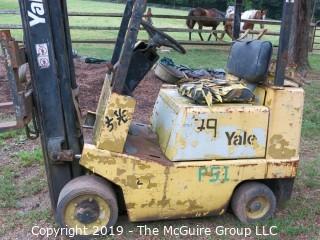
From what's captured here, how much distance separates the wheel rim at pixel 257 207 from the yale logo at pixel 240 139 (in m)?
0.55

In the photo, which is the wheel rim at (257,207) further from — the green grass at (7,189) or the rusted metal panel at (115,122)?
the green grass at (7,189)

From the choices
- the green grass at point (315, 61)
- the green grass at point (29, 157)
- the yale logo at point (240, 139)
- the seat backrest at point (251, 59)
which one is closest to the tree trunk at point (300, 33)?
the green grass at point (315, 61)

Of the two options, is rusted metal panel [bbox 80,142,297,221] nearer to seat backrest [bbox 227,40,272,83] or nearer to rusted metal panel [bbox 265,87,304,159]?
rusted metal panel [bbox 265,87,304,159]

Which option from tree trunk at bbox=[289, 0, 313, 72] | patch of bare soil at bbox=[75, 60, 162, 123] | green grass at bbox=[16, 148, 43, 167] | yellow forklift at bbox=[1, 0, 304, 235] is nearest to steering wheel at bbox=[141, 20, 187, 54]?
yellow forklift at bbox=[1, 0, 304, 235]

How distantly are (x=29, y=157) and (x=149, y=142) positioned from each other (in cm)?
213

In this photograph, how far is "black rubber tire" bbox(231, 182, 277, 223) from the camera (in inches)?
162

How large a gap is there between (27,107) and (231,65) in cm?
192

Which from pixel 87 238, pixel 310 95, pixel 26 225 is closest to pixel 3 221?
pixel 26 225

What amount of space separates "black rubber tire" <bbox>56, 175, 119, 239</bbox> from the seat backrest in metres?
1.51

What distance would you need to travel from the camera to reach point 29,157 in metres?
5.72

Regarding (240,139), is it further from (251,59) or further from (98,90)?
(98,90)

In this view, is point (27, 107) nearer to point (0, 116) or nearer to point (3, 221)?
point (3, 221)

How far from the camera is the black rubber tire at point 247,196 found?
412 centimetres

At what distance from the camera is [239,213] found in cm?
418
